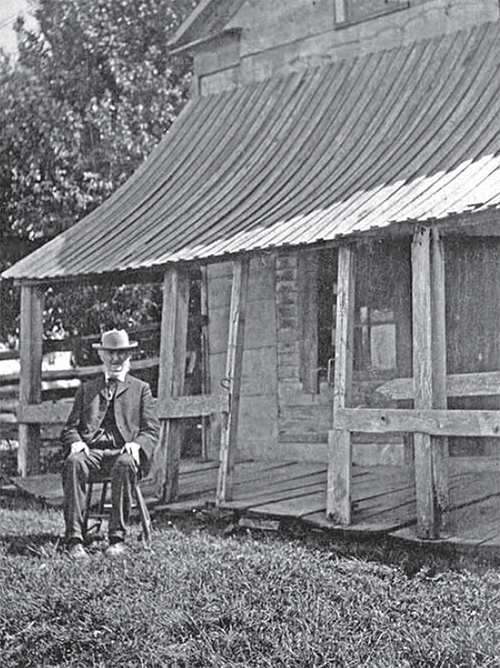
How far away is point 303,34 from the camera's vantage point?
12.4 metres

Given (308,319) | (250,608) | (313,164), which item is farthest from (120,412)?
(308,319)

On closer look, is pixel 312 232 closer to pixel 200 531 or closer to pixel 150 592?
pixel 200 531

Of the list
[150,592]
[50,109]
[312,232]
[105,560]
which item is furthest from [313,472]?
[50,109]

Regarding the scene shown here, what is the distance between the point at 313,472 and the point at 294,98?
4.41m

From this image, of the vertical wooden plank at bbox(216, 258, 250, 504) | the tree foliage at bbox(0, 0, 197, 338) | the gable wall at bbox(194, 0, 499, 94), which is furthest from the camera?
the tree foliage at bbox(0, 0, 197, 338)

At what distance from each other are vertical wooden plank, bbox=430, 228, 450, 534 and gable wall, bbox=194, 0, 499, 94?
12.6ft

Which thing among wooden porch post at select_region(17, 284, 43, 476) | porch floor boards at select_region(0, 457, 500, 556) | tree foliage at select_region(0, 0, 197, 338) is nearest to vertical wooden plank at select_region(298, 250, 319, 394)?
porch floor boards at select_region(0, 457, 500, 556)

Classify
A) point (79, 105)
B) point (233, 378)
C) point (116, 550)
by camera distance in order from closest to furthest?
point (116, 550) → point (233, 378) → point (79, 105)

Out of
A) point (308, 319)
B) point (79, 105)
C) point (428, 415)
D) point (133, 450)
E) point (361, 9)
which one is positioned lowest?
point (133, 450)

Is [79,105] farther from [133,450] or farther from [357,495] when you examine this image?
[133,450]

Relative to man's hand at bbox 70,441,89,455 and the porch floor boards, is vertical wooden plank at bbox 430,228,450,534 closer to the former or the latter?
the porch floor boards

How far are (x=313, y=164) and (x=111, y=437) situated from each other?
13.4 feet

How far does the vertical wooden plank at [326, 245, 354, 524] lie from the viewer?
838cm

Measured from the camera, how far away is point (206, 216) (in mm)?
10781
